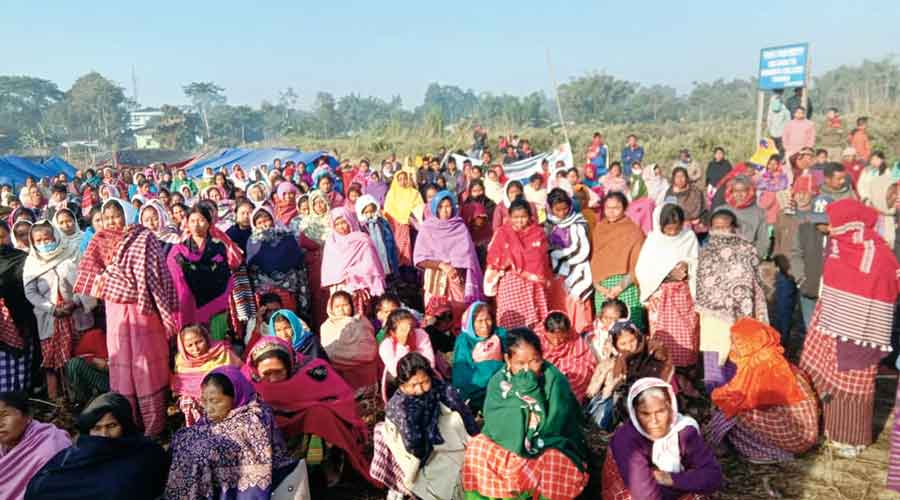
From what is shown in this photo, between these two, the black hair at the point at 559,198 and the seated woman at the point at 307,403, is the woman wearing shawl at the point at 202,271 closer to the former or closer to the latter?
the seated woman at the point at 307,403

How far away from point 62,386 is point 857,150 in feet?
39.5

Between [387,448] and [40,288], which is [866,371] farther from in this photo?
[40,288]

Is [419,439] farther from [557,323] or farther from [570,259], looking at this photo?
[570,259]

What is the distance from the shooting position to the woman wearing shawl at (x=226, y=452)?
3020 millimetres

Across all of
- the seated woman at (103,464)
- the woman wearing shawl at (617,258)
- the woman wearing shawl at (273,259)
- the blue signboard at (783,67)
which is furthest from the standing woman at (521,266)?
the blue signboard at (783,67)

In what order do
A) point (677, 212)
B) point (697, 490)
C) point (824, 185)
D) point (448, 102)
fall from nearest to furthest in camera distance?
1. point (697, 490)
2. point (677, 212)
3. point (824, 185)
4. point (448, 102)

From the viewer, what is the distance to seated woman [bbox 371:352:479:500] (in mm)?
3559

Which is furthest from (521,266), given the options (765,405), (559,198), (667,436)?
(667,436)

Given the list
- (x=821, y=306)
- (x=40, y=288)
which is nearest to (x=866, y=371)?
(x=821, y=306)

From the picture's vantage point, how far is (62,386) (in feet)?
17.5

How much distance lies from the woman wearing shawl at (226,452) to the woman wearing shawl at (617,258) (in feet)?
9.87

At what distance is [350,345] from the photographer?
508 cm

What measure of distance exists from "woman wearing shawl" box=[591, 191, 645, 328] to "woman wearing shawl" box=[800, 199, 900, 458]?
1375mm

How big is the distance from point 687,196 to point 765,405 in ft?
14.8
